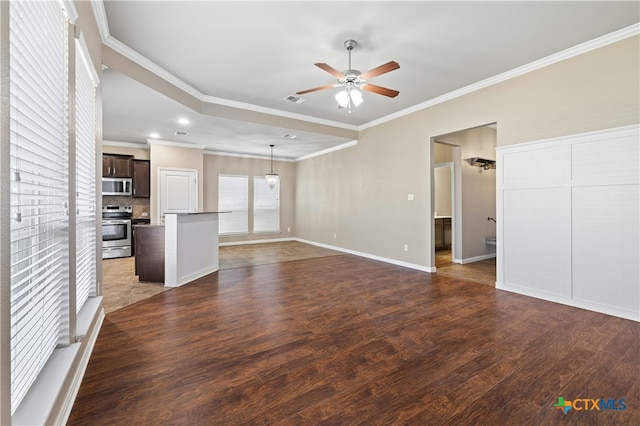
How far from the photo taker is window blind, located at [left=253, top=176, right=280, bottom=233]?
30.0ft

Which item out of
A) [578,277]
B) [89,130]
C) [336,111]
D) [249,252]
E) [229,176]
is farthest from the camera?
[229,176]

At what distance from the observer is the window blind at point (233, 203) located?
8.57 metres

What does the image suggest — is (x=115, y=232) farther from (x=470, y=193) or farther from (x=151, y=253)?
(x=470, y=193)

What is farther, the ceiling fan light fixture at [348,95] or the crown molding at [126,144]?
the crown molding at [126,144]

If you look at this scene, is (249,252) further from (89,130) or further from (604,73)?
(604,73)

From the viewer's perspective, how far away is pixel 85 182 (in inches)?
98.9

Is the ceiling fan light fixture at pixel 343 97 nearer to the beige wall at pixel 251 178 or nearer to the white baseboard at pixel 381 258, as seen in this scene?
the white baseboard at pixel 381 258

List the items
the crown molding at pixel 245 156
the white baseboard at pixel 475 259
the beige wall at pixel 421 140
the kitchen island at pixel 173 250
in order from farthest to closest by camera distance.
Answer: the crown molding at pixel 245 156 < the white baseboard at pixel 475 259 < the kitchen island at pixel 173 250 < the beige wall at pixel 421 140

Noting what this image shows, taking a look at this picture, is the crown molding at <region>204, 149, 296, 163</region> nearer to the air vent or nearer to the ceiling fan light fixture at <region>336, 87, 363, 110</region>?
the air vent

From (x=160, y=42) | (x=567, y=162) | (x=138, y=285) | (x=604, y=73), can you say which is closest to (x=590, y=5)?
(x=604, y=73)

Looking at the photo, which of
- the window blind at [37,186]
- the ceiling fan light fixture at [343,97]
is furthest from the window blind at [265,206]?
the window blind at [37,186]

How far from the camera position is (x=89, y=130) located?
2.64 metres

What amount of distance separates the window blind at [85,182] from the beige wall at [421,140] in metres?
4.86

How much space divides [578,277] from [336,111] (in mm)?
4550
